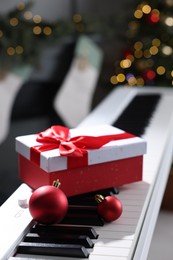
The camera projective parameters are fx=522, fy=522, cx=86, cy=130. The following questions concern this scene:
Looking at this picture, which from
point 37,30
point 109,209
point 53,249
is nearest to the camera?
point 53,249

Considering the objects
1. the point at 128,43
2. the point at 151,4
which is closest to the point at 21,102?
the point at 128,43

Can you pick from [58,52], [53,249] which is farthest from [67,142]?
[58,52]

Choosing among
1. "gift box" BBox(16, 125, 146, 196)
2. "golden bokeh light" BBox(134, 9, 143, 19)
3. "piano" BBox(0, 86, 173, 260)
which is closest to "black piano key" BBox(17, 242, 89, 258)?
"piano" BBox(0, 86, 173, 260)

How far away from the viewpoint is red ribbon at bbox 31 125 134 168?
1.17 meters

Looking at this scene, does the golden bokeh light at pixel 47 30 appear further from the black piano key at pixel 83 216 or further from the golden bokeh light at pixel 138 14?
the black piano key at pixel 83 216

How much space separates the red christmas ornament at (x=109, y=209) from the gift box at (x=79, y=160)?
0.13 m

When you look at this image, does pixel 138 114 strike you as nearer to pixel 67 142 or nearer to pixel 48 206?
pixel 67 142

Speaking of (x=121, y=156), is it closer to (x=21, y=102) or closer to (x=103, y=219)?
(x=103, y=219)

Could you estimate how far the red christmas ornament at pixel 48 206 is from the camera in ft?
3.31

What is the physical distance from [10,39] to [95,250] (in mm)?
2821

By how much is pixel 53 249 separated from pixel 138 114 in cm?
126

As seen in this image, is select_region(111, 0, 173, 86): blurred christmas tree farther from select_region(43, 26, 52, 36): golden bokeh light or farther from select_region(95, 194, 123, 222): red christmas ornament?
select_region(95, 194, 123, 222): red christmas ornament

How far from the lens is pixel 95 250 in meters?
0.95

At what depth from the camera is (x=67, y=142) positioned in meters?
1.21
